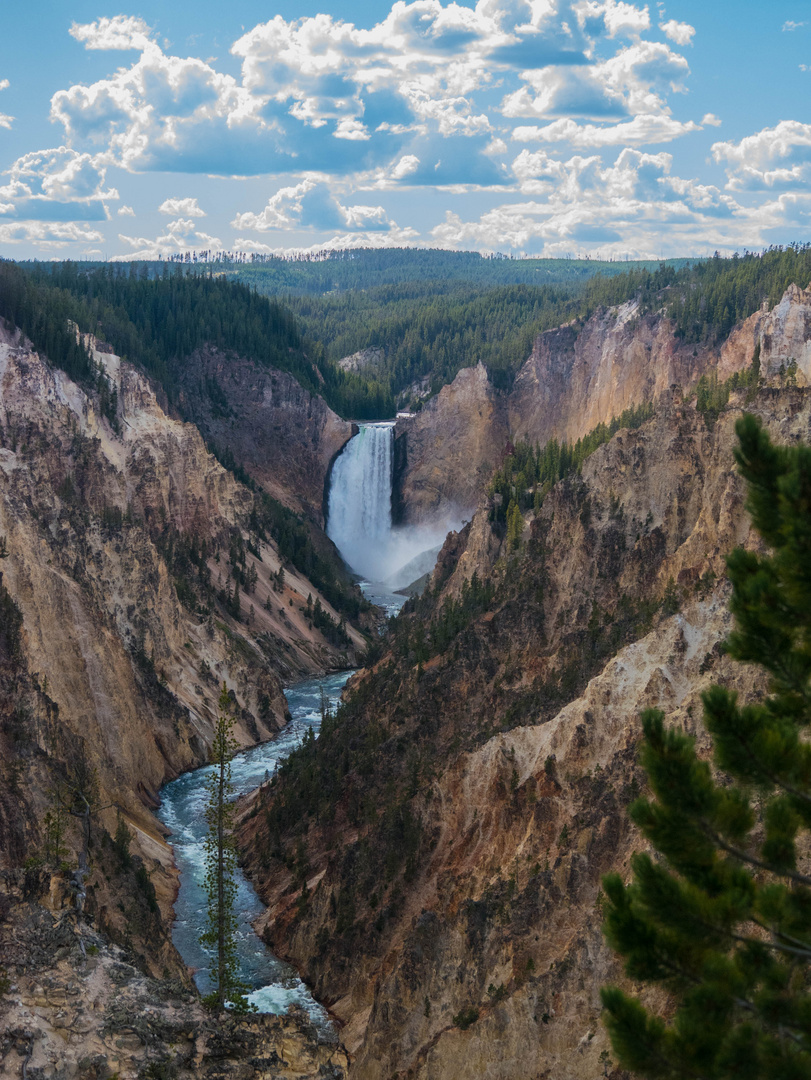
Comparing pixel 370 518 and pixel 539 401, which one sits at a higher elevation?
pixel 539 401

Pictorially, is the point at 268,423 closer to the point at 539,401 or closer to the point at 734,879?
the point at 539,401

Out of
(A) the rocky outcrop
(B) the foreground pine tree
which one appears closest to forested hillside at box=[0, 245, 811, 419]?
(A) the rocky outcrop

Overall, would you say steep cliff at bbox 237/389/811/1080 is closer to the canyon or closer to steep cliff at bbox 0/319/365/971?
the canyon

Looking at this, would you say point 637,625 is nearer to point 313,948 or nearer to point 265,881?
point 313,948

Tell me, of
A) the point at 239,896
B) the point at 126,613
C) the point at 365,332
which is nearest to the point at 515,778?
the point at 239,896

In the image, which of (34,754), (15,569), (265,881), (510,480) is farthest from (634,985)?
(510,480)

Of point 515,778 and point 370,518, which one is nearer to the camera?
point 515,778

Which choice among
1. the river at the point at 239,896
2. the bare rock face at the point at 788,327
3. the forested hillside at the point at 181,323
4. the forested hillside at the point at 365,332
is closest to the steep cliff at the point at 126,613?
the river at the point at 239,896
